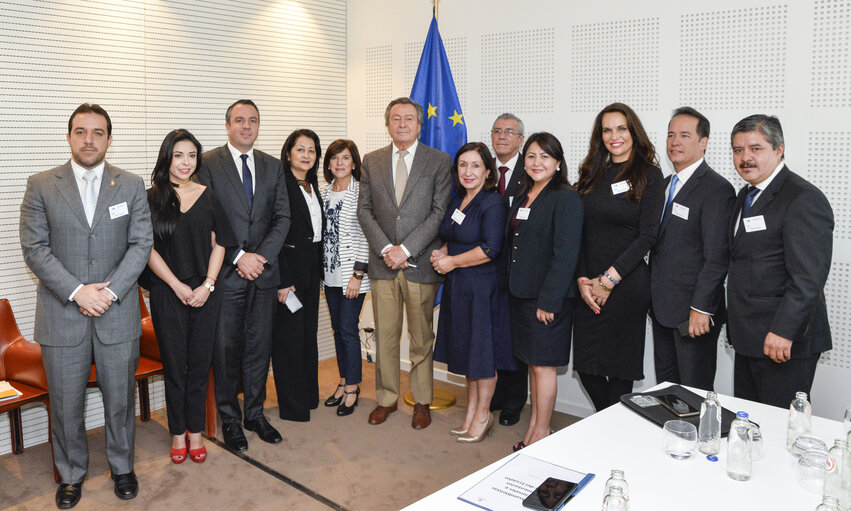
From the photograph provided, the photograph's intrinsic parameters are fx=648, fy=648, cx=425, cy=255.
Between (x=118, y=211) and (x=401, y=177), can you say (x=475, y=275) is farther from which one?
(x=118, y=211)

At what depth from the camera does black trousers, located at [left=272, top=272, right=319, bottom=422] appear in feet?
14.4

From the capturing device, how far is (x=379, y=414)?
14.6 ft

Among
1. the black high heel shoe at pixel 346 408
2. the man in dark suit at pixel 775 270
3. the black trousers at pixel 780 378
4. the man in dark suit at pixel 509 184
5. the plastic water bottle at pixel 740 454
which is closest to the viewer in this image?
the plastic water bottle at pixel 740 454

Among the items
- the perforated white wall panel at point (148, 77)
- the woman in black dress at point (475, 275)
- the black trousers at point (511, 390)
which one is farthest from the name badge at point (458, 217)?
the perforated white wall panel at point (148, 77)

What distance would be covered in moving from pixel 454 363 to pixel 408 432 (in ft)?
2.04

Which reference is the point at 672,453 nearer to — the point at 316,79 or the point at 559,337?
the point at 559,337

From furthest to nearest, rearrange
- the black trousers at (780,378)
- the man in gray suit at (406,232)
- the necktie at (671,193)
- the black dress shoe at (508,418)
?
1. the black dress shoe at (508,418)
2. the man in gray suit at (406,232)
3. the necktie at (671,193)
4. the black trousers at (780,378)

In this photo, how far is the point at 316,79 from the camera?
5.79 meters

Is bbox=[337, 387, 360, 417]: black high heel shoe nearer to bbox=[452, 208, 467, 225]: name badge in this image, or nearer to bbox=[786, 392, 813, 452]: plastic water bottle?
bbox=[452, 208, 467, 225]: name badge

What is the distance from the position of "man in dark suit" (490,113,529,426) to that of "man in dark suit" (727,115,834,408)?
1499 mm

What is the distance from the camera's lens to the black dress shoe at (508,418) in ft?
14.6

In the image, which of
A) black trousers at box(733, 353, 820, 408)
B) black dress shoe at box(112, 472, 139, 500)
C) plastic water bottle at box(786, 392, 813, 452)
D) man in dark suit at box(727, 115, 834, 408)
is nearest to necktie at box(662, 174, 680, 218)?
man in dark suit at box(727, 115, 834, 408)

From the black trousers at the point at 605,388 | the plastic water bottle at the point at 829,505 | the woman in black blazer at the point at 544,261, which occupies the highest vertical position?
the woman in black blazer at the point at 544,261

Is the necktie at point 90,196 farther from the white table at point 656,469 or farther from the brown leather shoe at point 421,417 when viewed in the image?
the white table at point 656,469
